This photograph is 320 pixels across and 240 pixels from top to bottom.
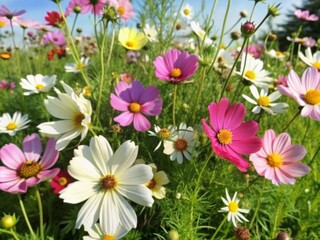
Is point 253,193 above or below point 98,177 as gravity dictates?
below

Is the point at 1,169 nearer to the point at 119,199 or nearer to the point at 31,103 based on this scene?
the point at 119,199

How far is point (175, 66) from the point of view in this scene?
3.39 feet

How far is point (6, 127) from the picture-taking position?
123 centimetres

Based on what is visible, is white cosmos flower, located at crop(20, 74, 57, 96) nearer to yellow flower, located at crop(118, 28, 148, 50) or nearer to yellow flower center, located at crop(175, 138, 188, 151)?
yellow flower, located at crop(118, 28, 148, 50)

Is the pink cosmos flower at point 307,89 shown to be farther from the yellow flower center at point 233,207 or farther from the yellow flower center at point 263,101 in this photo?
A: the yellow flower center at point 233,207

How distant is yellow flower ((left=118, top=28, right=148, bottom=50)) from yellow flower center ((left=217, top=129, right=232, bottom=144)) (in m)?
0.51

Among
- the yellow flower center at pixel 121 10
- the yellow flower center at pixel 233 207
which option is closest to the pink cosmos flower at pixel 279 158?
the yellow flower center at pixel 233 207

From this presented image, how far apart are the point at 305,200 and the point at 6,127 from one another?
40.9 inches

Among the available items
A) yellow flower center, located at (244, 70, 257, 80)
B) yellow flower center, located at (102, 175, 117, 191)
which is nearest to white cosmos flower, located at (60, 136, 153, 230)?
yellow flower center, located at (102, 175, 117, 191)

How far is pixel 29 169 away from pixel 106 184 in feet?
0.73

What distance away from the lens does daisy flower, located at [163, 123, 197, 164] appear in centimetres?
91

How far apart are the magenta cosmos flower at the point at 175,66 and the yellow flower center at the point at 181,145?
0.16 meters

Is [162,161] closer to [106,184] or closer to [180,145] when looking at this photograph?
[180,145]

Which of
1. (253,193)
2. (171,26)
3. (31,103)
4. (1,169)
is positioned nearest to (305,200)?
(253,193)
